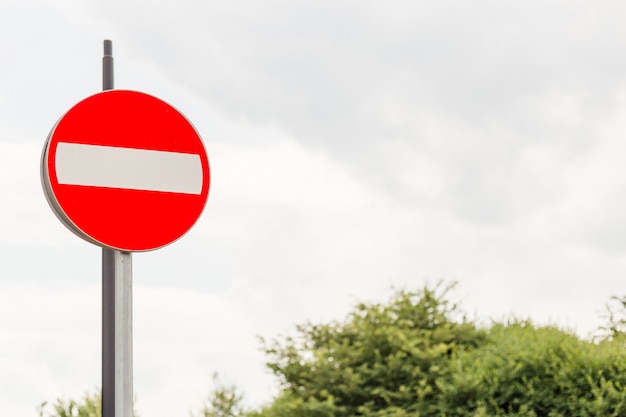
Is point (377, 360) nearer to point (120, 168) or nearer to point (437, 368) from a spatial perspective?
point (437, 368)

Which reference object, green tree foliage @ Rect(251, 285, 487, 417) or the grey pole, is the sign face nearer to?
the grey pole

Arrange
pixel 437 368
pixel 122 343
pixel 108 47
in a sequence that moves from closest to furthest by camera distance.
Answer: pixel 122 343 < pixel 108 47 < pixel 437 368

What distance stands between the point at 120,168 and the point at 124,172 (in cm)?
2

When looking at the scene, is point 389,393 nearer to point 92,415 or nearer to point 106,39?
point 92,415

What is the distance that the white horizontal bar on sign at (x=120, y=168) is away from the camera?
140 inches

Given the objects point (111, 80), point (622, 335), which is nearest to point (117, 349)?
point (111, 80)

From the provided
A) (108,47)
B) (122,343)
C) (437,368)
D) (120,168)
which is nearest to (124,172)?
(120,168)

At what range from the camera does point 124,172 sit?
359 cm

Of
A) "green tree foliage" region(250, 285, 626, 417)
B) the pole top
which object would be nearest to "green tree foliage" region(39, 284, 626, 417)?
"green tree foliage" region(250, 285, 626, 417)

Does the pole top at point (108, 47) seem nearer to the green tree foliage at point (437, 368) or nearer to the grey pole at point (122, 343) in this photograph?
the grey pole at point (122, 343)

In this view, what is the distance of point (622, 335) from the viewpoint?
454 inches

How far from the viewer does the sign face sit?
11.6 feet

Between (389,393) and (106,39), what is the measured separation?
7.33m

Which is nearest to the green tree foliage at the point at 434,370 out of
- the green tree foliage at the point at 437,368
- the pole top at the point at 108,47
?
the green tree foliage at the point at 437,368
